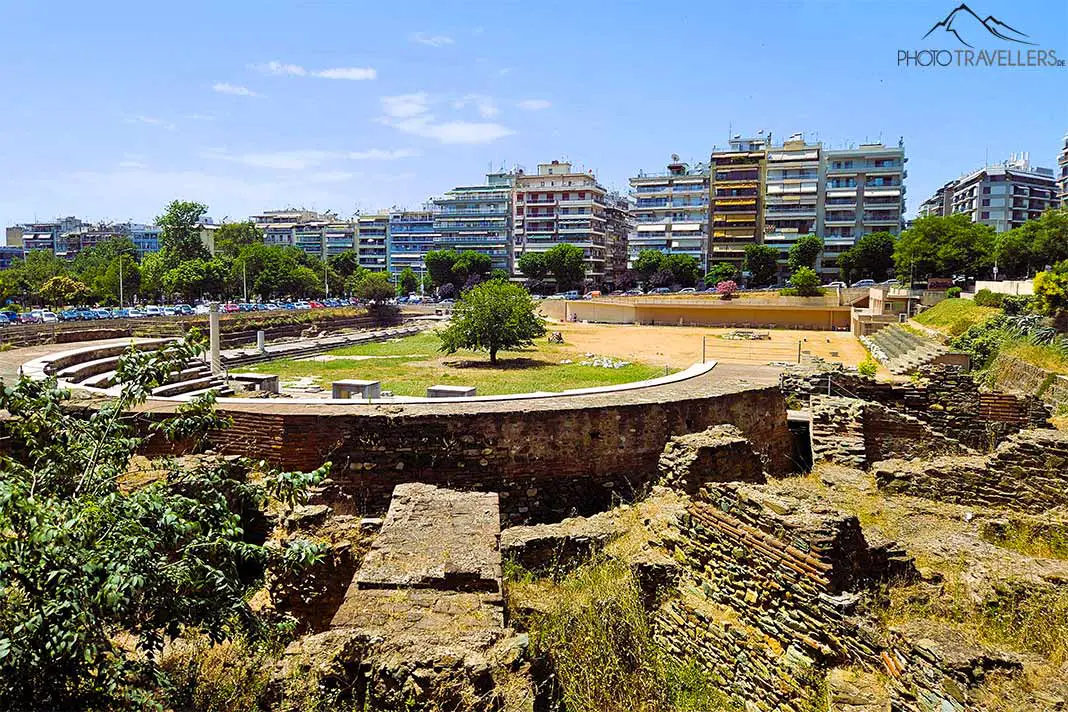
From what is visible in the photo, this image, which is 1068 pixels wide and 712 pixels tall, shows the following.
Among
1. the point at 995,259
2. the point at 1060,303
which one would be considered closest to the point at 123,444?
the point at 1060,303

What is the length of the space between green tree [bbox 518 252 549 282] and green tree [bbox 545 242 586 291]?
3.01 feet

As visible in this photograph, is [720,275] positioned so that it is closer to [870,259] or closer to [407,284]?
[870,259]

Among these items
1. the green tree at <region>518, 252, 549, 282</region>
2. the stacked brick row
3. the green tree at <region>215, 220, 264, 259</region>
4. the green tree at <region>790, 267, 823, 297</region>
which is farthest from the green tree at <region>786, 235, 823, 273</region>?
the stacked brick row

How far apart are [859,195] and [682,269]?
22.6 m

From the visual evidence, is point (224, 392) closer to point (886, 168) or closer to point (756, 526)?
point (756, 526)

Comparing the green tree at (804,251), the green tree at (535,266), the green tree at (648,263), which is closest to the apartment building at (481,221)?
the green tree at (535,266)

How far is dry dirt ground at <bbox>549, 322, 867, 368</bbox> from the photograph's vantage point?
113ft

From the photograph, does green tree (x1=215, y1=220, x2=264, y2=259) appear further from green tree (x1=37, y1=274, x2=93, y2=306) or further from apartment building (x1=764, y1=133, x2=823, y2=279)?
apartment building (x1=764, y1=133, x2=823, y2=279)

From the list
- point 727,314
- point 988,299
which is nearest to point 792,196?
point 727,314

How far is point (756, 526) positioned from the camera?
6004 mm

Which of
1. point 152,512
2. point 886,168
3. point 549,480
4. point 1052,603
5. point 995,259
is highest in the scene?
point 886,168

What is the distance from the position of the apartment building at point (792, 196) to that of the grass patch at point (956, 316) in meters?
48.5

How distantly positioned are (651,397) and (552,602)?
7532 mm

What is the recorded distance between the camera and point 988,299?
111 feet
